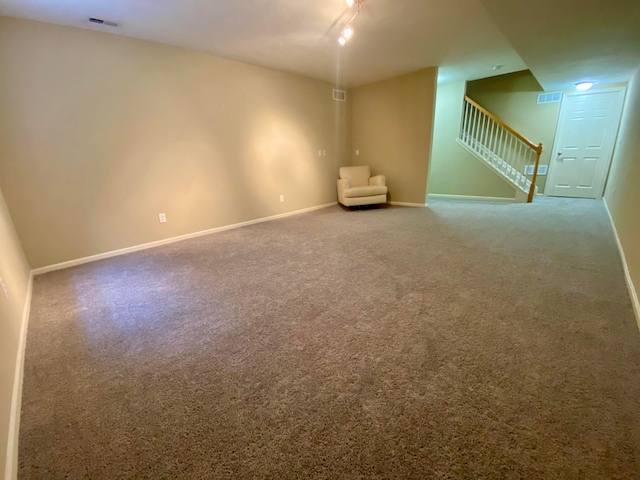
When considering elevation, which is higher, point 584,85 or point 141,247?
point 584,85

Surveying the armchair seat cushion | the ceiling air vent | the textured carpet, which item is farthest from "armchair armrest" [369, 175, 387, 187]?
the ceiling air vent

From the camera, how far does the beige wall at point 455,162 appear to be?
5594mm

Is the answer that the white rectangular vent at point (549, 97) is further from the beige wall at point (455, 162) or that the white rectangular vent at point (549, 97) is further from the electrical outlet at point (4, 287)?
the electrical outlet at point (4, 287)

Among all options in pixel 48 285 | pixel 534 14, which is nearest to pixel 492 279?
pixel 534 14

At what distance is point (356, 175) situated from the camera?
219 inches

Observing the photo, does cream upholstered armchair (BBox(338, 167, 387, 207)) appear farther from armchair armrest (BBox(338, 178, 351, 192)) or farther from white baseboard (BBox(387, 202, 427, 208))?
white baseboard (BBox(387, 202, 427, 208))

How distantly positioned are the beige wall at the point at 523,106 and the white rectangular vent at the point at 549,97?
0.06 meters

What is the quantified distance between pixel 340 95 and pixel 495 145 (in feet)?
11.4

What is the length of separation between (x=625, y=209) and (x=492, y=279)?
7.04 feet

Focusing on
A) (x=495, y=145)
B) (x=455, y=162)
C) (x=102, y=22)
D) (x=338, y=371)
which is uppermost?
(x=102, y=22)

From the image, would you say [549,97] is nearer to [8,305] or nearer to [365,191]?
[365,191]

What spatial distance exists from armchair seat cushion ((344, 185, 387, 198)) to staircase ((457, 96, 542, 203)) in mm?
2214

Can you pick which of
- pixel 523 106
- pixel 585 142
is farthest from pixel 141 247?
pixel 585 142

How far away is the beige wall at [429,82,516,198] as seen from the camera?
559cm
